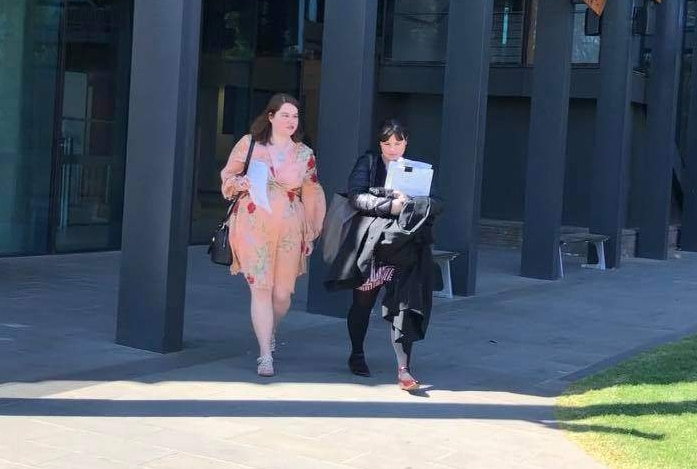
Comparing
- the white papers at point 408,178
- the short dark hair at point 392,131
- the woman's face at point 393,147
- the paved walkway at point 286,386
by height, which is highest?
the short dark hair at point 392,131

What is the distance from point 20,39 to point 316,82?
5419 millimetres

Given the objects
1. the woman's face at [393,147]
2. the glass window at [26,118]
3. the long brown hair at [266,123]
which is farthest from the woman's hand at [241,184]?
the glass window at [26,118]

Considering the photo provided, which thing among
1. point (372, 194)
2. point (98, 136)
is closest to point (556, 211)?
point (98, 136)

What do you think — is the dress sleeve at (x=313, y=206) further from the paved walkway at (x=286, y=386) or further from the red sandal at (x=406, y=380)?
the red sandal at (x=406, y=380)

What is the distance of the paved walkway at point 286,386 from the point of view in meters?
5.69

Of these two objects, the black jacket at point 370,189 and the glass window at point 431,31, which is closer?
the black jacket at point 370,189

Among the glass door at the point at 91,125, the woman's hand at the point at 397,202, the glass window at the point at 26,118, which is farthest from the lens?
the glass door at the point at 91,125

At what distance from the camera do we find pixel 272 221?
740cm

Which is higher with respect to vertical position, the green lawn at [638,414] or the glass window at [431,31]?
the glass window at [431,31]

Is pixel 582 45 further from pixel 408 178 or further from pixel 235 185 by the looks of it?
pixel 235 185

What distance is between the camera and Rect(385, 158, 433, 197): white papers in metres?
7.15

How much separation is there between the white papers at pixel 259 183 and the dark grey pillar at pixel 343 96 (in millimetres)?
2436

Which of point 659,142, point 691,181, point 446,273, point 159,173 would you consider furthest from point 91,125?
point 691,181

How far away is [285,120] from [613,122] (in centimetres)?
1035
